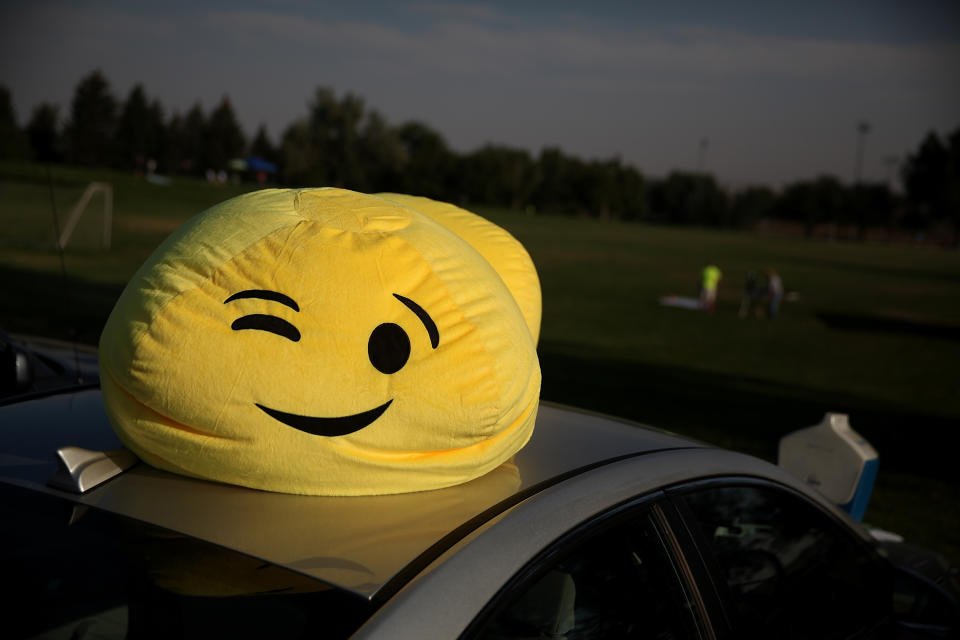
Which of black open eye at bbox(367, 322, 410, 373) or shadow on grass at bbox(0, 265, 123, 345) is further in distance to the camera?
shadow on grass at bbox(0, 265, 123, 345)

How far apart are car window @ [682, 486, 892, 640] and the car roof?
25.4 inches

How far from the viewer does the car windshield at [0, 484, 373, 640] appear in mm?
1324

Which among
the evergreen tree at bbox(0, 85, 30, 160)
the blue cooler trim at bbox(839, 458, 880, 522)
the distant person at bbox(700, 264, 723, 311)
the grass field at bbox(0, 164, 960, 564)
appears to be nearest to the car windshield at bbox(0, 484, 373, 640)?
the grass field at bbox(0, 164, 960, 564)

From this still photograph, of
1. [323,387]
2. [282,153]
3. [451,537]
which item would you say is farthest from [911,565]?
[282,153]

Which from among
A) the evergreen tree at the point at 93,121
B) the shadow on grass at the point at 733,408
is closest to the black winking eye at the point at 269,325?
the shadow on grass at the point at 733,408

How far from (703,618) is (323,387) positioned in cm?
97

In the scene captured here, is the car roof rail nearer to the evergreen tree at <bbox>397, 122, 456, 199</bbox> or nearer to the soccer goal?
the soccer goal

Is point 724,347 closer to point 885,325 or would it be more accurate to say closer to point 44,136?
point 885,325

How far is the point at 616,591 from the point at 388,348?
0.72m

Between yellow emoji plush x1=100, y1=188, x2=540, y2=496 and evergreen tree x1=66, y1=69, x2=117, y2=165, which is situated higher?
evergreen tree x1=66, y1=69, x2=117, y2=165

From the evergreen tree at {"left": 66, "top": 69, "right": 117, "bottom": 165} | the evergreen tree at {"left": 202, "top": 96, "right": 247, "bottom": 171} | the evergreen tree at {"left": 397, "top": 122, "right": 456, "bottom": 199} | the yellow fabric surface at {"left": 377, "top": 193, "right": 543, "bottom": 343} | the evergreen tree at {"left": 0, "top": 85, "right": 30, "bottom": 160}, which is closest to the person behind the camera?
the yellow fabric surface at {"left": 377, "top": 193, "right": 543, "bottom": 343}

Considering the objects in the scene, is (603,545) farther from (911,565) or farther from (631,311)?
(631,311)

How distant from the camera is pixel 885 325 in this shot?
78.7ft

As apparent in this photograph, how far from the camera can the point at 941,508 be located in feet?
22.7
